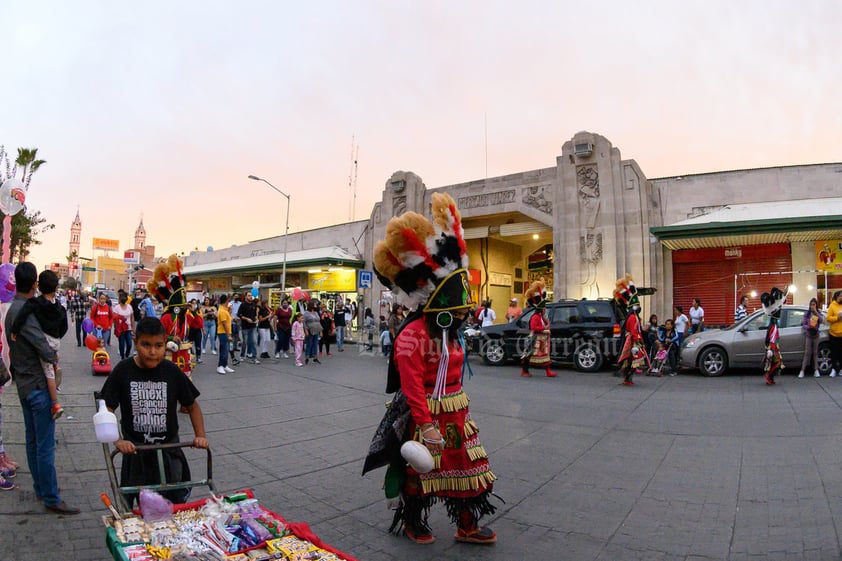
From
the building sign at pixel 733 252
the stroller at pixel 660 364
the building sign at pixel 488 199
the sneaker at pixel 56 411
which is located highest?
the building sign at pixel 488 199

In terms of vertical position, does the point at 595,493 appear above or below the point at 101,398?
below

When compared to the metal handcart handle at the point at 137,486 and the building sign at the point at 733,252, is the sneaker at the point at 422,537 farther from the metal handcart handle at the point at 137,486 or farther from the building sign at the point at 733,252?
the building sign at the point at 733,252

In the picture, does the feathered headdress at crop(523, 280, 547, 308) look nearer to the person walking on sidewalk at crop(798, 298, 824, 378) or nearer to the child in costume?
the child in costume

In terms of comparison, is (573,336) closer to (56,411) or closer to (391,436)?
(391,436)

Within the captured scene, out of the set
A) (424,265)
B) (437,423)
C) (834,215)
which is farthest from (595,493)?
(834,215)

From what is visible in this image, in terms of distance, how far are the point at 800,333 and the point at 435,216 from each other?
1155 cm

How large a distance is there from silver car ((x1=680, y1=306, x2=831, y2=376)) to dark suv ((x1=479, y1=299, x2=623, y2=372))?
183 cm

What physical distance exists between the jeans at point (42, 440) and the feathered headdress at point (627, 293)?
10.3 m

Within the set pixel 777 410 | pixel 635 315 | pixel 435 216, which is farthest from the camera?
pixel 635 315

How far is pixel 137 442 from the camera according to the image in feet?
10.1

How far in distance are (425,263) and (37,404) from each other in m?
3.04

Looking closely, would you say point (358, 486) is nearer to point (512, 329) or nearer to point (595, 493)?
point (595, 493)

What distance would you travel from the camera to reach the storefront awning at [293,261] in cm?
2823

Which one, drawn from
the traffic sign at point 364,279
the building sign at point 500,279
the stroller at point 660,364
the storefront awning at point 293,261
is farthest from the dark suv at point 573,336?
the storefront awning at point 293,261
